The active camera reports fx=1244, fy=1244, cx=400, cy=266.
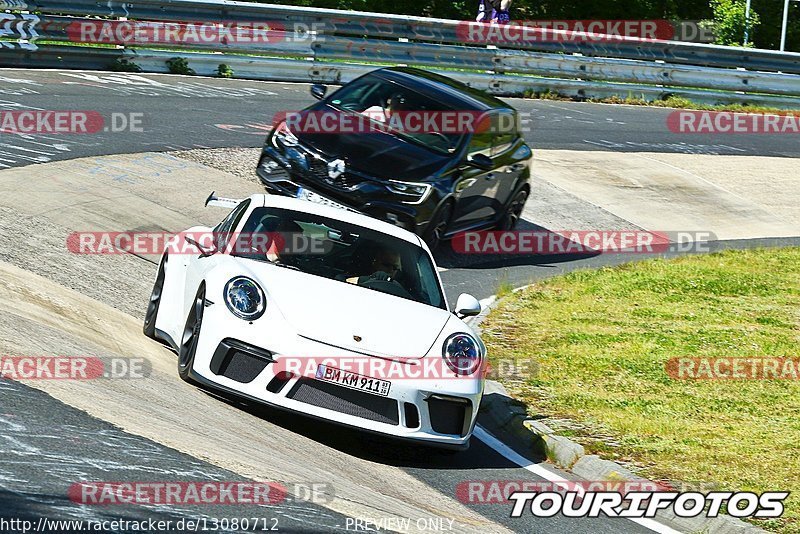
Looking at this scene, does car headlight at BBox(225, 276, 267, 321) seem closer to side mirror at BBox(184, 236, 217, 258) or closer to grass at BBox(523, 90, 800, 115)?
side mirror at BBox(184, 236, 217, 258)

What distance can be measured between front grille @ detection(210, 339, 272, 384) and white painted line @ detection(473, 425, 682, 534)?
6.66 ft

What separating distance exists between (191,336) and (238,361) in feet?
1.64

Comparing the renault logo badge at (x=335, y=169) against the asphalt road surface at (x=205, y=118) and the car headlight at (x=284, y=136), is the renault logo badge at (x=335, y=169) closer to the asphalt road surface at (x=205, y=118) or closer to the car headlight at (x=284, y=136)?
the car headlight at (x=284, y=136)

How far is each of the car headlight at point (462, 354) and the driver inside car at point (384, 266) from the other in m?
0.89

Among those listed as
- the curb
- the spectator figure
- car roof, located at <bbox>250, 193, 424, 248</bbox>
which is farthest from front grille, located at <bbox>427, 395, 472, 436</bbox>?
the spectator figure

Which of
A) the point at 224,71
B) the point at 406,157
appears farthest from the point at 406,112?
the point at 224,71

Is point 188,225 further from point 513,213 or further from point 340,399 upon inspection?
point 340,399

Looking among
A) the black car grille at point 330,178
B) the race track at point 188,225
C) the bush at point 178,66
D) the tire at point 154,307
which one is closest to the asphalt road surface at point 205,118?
the race track at point 188,225

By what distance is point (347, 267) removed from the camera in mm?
8867

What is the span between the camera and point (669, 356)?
11.4 metres

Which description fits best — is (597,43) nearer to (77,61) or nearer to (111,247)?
(77,61)

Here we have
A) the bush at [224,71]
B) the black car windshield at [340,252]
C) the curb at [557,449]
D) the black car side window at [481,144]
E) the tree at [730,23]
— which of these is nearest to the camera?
the curb at [557,449]

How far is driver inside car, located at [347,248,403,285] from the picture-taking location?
8867 millimetres

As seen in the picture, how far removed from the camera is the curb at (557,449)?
7332 millimetres
